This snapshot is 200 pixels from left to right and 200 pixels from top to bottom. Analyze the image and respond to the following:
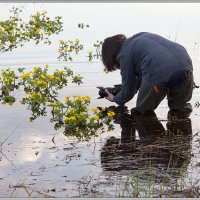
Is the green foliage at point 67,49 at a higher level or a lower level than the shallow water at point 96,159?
lower

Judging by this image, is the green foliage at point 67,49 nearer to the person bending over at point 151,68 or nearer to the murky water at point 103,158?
the murky water at point 103,158

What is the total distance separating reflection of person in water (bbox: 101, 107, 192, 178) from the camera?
4.60m

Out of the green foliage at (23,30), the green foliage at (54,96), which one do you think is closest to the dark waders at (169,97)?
the green foliage at (54,96)

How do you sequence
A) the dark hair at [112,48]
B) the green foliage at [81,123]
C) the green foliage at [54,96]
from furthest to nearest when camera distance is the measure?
the dark hair at [112,48] < the green foliage at [54,96] < the green foliage at [81,123]

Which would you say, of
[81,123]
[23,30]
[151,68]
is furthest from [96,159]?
[23,30]

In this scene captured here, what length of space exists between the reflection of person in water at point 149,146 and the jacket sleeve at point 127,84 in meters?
0.35

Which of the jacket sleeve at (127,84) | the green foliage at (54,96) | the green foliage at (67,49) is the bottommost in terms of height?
the green foliage at (67,49)

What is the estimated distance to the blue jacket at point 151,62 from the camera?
20.4 ft

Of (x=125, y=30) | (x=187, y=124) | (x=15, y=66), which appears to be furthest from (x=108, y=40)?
(x=125, y=30)

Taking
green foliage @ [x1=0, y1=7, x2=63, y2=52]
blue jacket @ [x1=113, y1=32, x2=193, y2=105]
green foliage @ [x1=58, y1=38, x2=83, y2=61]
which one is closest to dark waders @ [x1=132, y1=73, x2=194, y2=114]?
blue jacket @ [x1=113, y1=32, x2=193, y2=105]

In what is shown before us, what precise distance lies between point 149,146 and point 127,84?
5.13 feet

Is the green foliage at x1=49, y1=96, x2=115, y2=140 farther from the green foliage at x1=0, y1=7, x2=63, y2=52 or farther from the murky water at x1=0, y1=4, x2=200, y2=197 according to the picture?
the green foliage at x1=0, y1=7, x2=63, y2=52

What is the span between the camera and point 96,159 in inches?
191

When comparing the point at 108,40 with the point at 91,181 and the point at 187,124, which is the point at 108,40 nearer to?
the point at 187,124
